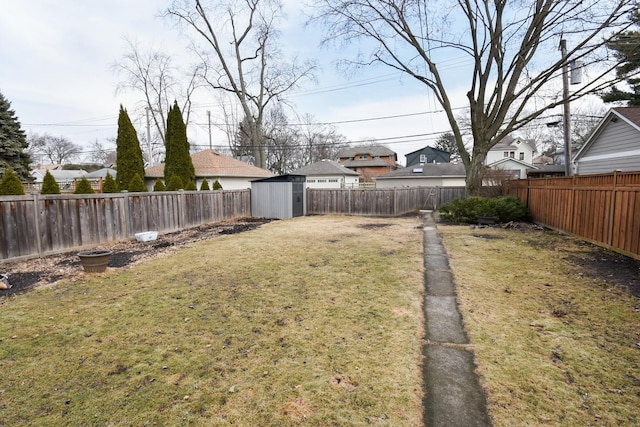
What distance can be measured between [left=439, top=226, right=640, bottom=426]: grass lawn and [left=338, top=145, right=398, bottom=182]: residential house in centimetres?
3993

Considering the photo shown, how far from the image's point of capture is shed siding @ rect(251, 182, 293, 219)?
1501 cm

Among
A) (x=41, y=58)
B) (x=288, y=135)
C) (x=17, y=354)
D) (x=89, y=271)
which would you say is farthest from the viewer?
(x=288, y=135)

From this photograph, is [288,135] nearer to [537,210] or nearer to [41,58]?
A: [41,58]

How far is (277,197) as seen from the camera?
1508 cm

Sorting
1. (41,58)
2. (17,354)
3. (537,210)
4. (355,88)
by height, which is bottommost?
(17,354)

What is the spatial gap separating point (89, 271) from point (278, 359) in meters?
4.61

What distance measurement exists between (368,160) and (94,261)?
1754 inches

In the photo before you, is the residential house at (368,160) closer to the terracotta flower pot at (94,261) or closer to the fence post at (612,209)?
the fence post at (612,209)

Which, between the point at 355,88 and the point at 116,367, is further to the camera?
the point at 355,88

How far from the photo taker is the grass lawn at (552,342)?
2174 mm

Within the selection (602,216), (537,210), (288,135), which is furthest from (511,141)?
(602,216)

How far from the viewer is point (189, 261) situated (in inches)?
254

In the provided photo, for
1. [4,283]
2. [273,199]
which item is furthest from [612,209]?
[273,199]

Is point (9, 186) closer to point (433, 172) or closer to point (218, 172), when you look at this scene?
point (218, 172)
